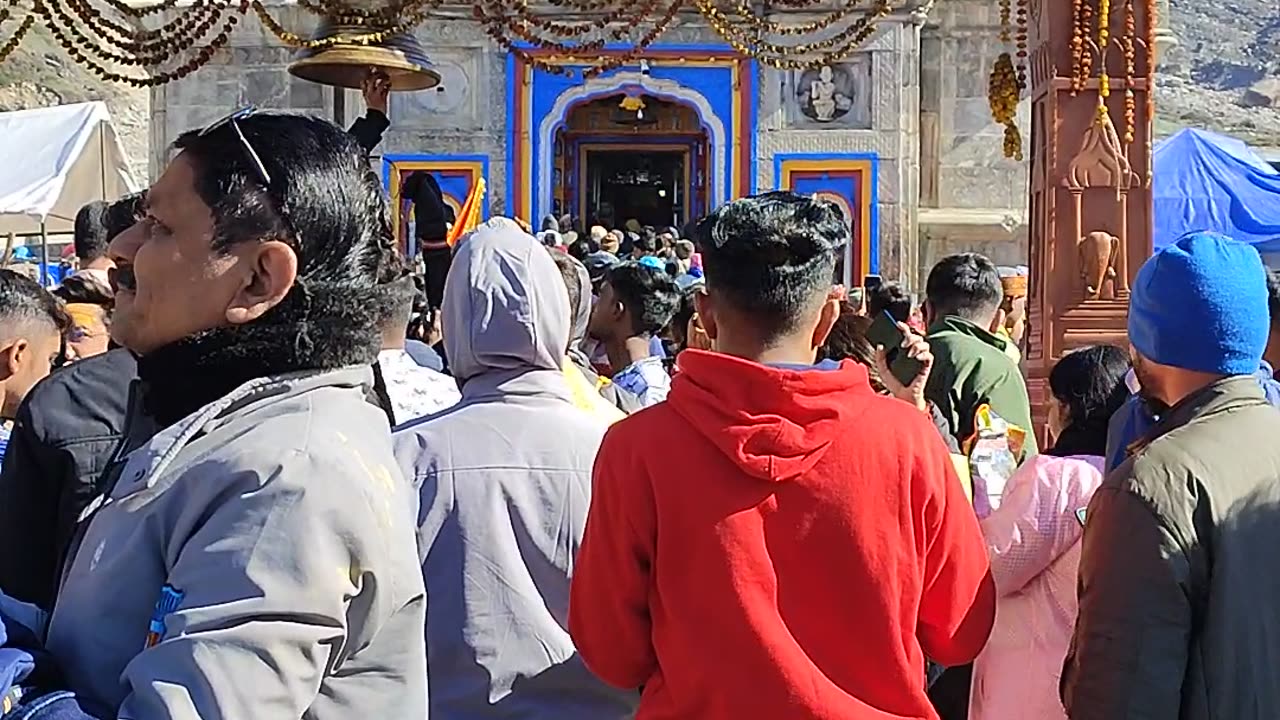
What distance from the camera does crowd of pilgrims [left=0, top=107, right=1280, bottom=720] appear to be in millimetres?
1454

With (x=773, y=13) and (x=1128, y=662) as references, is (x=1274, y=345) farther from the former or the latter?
(x=773, y=13)

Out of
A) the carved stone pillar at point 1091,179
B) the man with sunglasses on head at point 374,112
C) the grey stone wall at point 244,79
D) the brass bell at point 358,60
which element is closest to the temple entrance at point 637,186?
the grey stone wall at point 244,79

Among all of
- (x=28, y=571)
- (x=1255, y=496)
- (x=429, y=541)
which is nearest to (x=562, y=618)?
(x=429, y=541)

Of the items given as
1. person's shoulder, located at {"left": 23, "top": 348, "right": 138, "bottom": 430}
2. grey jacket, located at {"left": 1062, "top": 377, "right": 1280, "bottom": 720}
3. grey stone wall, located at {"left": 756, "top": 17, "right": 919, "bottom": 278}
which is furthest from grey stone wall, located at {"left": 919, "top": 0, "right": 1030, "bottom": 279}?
grey jacket, located at {"left": 1062, "top": 377, "right": 1280, "bottom": 720}

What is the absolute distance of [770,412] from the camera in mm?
2148

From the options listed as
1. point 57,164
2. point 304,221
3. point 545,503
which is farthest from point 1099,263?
point 57,164

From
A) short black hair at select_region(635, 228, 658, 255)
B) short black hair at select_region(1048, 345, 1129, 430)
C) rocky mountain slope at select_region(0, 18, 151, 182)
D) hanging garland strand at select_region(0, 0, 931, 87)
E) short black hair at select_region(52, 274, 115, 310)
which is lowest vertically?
short black hair at select_region(1048, 345, 1129, 430)

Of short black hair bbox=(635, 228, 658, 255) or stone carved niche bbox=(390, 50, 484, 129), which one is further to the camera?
stone carved niche bbox=(390, 50, 484, 129)

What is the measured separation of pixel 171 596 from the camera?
1.40 meters

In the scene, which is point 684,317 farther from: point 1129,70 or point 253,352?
point 253,352

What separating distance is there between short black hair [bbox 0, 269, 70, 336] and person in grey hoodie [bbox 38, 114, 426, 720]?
181 cm

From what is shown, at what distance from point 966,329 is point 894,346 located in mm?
724

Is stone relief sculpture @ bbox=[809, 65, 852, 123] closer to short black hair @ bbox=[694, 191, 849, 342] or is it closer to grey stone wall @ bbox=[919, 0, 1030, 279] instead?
grey stone wall @ bbox=[919, 0, 1030, 279]

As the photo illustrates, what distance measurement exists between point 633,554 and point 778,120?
1474 centimetres
